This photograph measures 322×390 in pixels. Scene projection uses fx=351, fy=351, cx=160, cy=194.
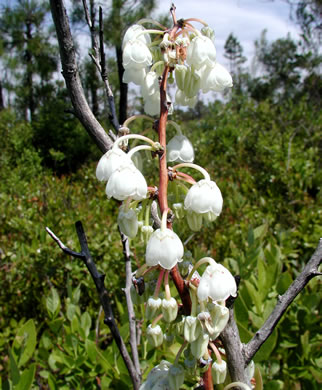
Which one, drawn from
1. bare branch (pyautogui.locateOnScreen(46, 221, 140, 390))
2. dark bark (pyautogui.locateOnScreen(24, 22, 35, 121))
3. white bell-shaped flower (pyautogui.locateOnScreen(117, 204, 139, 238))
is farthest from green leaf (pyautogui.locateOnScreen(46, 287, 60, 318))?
dark bark (pyautogui.locateOnScreen(24, 22, 35, 121))

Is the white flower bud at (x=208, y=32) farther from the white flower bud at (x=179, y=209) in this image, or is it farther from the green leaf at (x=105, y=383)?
the green leaf at (x=105, y=383)

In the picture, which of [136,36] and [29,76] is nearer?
[136,36]

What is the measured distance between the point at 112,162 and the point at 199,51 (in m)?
0.27

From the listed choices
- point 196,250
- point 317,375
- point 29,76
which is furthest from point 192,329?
point 29,76

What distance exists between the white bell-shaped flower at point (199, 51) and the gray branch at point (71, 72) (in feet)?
0.77

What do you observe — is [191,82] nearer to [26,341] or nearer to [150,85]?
[150,85]

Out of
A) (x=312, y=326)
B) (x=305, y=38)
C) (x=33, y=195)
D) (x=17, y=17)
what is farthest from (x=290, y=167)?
(x=17, y=17)

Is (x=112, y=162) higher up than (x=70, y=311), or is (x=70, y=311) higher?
(x=112, y=162)

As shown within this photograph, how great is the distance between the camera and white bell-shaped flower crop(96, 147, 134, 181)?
62cm

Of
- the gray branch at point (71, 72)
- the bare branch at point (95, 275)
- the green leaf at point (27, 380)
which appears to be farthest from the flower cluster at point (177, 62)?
the green leaf at point (27, 380)

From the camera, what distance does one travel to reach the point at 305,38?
30.8 ft

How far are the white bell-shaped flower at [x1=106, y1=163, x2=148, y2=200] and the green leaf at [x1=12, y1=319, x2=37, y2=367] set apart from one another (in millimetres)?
930

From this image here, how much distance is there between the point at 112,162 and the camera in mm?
627

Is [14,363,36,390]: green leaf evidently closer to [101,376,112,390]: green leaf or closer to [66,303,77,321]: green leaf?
[101,376,112,390]: green leaf
